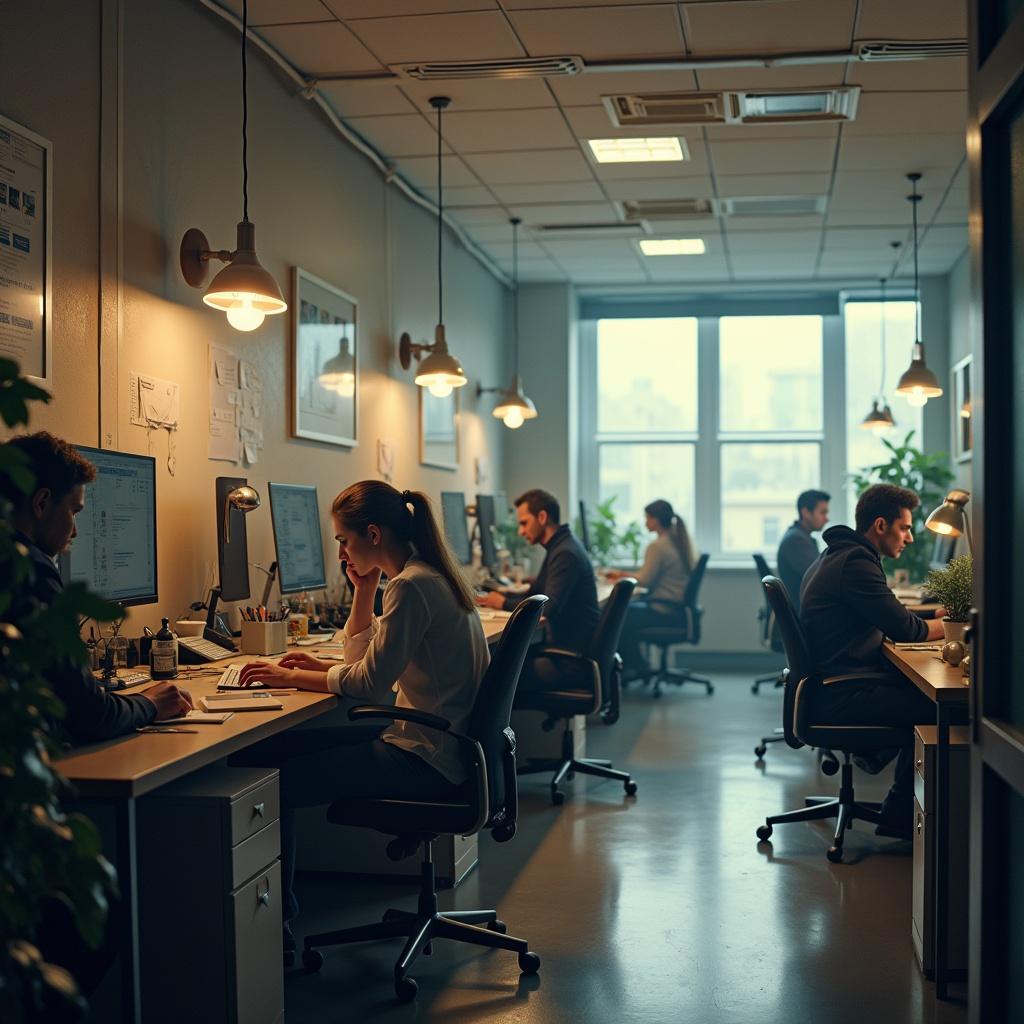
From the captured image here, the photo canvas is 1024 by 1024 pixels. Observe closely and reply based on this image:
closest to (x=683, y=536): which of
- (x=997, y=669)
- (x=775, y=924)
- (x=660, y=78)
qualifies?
(x=660, y=78)

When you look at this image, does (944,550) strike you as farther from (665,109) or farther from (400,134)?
(400,134)

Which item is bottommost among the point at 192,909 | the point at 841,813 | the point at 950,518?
the point at 841,813

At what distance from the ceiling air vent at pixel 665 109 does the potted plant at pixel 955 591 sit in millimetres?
2355

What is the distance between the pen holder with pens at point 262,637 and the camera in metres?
3.57

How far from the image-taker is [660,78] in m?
4.72

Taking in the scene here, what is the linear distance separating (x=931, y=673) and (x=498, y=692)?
47.7 inches

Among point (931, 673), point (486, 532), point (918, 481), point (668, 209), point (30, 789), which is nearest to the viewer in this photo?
point (30, 789)

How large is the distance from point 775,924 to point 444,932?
96 centimetres

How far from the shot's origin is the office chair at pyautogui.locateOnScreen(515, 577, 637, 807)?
4.69m

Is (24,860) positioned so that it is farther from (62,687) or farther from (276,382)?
(276,382)

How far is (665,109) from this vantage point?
16.7 ft

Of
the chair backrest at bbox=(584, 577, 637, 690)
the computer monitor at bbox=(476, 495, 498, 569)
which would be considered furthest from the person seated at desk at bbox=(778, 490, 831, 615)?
the chair backrest at bbox=(584, 577, 637, 690)

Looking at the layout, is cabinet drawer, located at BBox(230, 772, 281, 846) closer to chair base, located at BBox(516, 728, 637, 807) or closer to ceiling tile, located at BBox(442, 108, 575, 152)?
chair base, located at BBox(516, 728, 637, 807)

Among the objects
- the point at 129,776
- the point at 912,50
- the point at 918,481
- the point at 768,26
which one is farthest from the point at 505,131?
the point at 918,481
